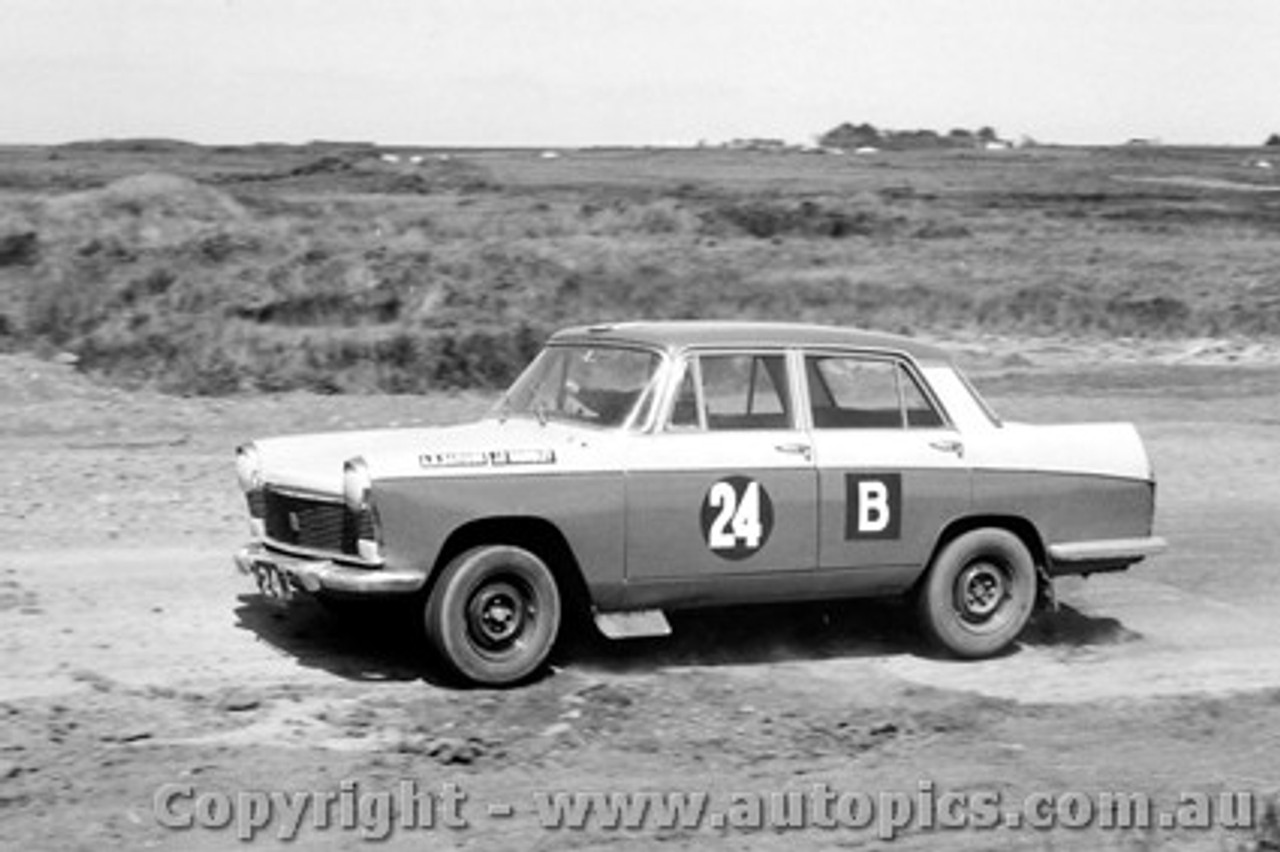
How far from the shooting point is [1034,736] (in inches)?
340

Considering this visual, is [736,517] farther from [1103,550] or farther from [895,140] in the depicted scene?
[895,140]

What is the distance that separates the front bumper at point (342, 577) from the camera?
8.68 metres

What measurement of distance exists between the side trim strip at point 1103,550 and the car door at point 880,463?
1.93 feet

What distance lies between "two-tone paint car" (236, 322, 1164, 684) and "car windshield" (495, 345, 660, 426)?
13 millimetres

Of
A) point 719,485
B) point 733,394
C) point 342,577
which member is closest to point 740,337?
point 733,394

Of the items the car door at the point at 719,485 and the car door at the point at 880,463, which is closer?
the car door at the point at 719,485

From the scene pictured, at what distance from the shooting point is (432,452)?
892 centimetres

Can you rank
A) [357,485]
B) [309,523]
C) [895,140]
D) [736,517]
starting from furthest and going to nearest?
[895,140]
[736,517]
[309,523]
[357,485]

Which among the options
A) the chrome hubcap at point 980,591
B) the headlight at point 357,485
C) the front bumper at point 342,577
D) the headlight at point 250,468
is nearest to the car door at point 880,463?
the chrome hubcap at point 980,591

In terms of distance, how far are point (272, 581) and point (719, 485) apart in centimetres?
198

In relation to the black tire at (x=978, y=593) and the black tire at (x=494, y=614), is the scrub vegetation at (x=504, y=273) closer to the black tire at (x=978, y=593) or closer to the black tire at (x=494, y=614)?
the black tire at (x=978, y=593)

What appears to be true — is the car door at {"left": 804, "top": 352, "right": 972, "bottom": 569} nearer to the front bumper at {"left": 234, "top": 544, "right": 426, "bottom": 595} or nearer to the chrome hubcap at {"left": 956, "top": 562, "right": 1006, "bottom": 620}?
the chrome hubcap at {"left": 956, "top": 562, "right": 1006, "bottom": 620}

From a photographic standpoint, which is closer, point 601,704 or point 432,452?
point 601,704

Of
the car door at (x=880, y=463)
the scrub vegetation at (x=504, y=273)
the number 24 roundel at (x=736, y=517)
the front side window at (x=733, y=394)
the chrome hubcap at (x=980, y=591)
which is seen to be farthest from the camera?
the scrub vegetation at (x=504, y=273)
